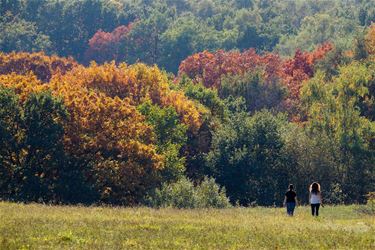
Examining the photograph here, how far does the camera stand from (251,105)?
126 metres

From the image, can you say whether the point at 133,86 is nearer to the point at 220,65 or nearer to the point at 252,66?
the point at 220,65

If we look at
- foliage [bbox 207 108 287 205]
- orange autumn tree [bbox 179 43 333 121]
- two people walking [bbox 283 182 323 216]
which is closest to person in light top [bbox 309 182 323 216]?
two people walking [bbox 283 182 323 216]

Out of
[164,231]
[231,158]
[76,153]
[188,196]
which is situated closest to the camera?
[164,231]

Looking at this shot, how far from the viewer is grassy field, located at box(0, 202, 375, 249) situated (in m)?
31.8

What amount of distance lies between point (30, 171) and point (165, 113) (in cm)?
2078

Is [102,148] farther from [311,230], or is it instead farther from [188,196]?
[311,230]

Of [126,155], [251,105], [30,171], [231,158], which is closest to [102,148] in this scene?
[126,155]

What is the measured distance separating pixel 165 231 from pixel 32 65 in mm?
116937

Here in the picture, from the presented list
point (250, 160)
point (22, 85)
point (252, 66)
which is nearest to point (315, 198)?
point (250, 160)

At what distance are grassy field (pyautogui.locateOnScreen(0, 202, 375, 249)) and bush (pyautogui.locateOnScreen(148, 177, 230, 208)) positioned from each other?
22.4m

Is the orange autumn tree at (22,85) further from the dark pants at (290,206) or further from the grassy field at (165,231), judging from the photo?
the grassy field at (165,231)

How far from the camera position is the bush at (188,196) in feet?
217

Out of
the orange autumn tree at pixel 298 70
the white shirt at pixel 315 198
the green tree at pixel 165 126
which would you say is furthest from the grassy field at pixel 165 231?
the orange autumn tree at pixel 298 70

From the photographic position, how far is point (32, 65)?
14962cm
